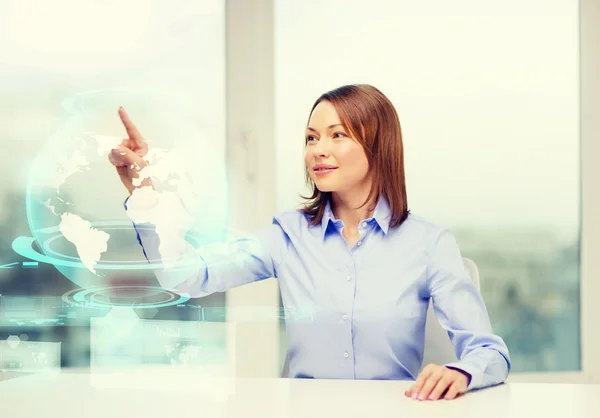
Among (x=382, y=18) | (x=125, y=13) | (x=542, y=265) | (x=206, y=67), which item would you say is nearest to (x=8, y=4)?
(x=125, y=13)

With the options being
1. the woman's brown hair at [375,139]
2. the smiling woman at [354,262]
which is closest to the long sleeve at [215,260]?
the smiling woman at [354,262]

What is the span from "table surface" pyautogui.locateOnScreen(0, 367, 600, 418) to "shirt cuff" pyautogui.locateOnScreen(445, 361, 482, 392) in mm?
15

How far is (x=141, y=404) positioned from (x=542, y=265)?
1.84 m

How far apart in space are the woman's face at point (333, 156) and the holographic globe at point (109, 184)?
1.79ft

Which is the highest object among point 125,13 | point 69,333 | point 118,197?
point 125,13

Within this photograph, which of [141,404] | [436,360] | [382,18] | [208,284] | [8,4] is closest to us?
[141,404]

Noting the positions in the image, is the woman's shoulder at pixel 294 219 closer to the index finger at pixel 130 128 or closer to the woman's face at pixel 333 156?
the woman's face at pixel 333 156

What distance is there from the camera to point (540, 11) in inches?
94.5

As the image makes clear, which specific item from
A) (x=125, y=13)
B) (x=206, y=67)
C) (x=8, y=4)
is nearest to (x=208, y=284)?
(x=206, y=67)

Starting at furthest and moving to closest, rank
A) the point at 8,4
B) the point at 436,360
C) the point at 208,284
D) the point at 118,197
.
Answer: the point at 8,4, the point at 118,197, the point at 208,284, the point at 436,360

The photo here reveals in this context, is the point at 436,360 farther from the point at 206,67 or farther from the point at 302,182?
the point at 206,67

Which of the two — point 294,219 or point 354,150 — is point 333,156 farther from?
point 294,219

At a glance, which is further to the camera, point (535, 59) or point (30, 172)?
point (535, 59)

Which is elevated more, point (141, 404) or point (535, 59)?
point (535, 59)
